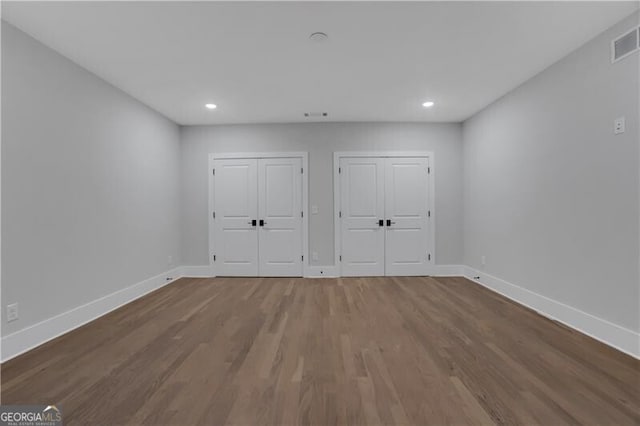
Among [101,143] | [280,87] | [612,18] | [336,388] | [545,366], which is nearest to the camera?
[336,388]

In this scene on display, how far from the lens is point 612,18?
2.27m

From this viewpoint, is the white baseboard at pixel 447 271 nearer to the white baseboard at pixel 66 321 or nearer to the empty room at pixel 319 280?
the empty room at pixel 319 280

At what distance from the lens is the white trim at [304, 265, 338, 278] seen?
191 inches

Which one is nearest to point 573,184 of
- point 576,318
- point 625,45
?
point 625,45

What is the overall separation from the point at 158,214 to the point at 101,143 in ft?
4.59

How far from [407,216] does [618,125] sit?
2.85 meters

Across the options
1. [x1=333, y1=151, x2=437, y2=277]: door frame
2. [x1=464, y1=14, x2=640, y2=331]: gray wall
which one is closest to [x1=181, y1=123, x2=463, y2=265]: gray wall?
[x1=333, y1=151, x2=437, y2=277]: door frame

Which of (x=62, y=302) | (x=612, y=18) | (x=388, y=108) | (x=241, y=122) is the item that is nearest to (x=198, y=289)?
(x=62, y=302)

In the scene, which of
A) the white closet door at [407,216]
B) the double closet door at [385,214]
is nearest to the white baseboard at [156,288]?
the white closet door at [407,216]

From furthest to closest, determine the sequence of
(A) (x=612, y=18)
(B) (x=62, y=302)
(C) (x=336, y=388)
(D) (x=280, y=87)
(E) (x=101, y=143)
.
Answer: (D) (x=280, y=87), (E) (x=101, y=143), (B) (x=62, y=302), (A) (x=612, y=18), (C) (x=336, y=388)

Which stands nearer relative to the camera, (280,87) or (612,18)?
(612,18)

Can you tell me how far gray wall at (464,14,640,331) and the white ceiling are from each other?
14.2 inches

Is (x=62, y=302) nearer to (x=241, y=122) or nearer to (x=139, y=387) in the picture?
(x=139, y=387)

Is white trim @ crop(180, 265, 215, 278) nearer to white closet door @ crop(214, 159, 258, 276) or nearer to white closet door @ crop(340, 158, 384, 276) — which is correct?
white closet door @ crop(214, 159, 258, 276)
